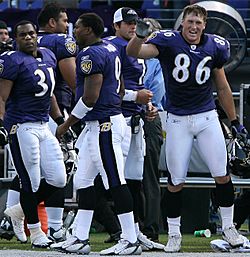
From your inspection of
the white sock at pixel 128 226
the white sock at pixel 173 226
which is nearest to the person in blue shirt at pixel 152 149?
the white sock at pixel 173 226

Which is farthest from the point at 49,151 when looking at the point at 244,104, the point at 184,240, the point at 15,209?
the point at 244,104

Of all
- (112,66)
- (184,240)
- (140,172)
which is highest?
(112,66)

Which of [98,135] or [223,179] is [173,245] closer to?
[223,179]

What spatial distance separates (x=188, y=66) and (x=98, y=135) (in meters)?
0.94

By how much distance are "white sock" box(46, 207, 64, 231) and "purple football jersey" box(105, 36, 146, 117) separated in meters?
1.02

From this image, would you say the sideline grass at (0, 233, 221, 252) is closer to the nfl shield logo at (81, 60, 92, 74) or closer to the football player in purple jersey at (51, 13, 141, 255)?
the football player in purple jersey at (51, 13, 141, 255)

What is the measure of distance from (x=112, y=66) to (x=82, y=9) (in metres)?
5.57

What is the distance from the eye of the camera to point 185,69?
8703 millimetres

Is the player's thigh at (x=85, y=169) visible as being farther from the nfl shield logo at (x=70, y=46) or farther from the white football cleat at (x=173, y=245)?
the nfl shield logo at (x=70, y=46)

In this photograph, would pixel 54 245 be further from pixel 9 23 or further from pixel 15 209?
pixel 9 23

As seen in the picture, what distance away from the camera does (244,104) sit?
37.9 feet

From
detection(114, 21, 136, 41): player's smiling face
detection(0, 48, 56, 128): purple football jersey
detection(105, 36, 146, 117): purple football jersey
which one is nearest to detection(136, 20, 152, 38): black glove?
detection(105, 36, 146, 117): purple football jersey

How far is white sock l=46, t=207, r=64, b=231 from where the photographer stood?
31.0ft

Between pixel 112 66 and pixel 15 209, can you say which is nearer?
pixel 112 66
